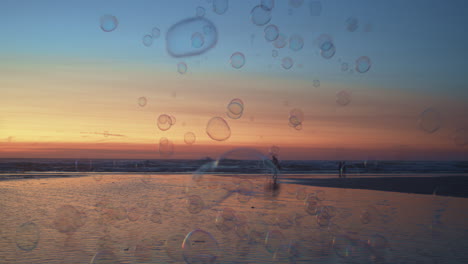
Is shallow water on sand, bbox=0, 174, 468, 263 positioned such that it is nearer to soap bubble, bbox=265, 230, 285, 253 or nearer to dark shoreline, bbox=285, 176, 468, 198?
soap bubble, bbox=265, 230, 285, 253

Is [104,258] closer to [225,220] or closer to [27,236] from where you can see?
[27,236]

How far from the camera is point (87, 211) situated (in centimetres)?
1316

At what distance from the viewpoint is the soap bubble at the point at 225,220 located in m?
10.9

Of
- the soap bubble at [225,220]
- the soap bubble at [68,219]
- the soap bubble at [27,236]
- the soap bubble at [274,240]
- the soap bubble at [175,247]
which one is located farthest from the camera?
the soap bubble at [225,220]

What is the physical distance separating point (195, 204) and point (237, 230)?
15.1 feet

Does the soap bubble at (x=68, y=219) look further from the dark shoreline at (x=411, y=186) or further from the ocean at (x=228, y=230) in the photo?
the dark shoreline at (x=411, y=186)

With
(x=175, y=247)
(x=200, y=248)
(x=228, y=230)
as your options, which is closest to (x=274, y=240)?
(x=228, y=230)

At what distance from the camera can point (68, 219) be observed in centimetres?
1172

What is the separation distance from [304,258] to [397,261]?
64.3 inches

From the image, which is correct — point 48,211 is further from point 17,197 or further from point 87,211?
point 17,197

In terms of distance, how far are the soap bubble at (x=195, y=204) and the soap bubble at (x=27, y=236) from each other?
14.4 ft

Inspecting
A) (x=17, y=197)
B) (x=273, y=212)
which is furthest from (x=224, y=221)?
(x=17, y=197)

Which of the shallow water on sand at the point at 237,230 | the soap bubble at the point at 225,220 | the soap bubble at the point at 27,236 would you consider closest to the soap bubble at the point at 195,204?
the shallow water on sand at the point at 237,230

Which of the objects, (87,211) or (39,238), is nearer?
(39,238)
